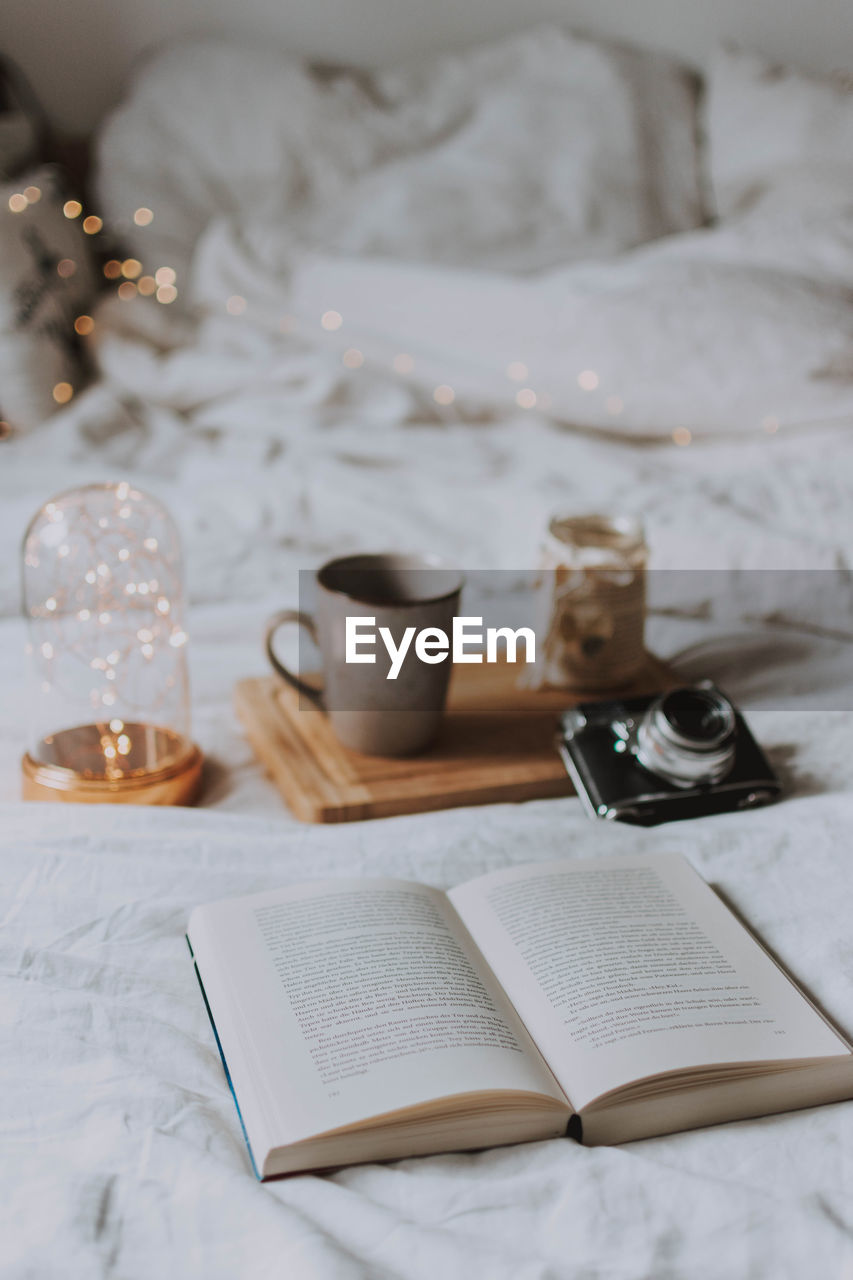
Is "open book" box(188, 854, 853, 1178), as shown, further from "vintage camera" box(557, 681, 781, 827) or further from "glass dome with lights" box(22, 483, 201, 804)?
"glass dome with lights" box(22, 483, 201, 804)

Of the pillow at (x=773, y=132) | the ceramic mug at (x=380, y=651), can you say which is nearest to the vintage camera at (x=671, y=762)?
the ceramic mug at (x=380, y=651)

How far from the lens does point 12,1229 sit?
0.36 meters

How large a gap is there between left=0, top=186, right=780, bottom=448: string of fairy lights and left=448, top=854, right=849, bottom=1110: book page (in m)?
0.74

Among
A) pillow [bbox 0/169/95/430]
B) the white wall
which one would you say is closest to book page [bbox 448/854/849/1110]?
pillow [bbox 0/169/95/430]

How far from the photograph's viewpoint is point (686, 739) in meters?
0.63

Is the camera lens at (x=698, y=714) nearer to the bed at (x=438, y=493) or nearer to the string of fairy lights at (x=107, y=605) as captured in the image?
the bed at (x=438, y=493)

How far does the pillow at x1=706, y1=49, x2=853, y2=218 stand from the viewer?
1.47m

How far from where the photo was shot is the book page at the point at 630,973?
1.43 feet

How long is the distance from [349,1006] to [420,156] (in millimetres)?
1533

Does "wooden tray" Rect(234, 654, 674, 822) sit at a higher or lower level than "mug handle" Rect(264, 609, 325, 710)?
lower

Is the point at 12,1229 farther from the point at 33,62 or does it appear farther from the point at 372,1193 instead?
the point at 33,62

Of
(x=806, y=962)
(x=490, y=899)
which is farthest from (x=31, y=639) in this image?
(x=806, y=962)

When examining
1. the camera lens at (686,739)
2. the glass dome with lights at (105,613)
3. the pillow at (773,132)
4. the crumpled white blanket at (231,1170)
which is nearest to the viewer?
the crumpled white blanket at (231,1170)

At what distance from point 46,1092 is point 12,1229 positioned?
64 mm
